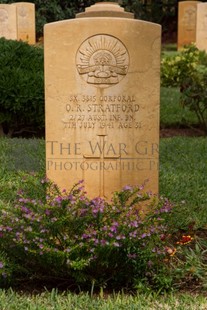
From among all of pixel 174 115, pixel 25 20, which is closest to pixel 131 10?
pixel 25 20

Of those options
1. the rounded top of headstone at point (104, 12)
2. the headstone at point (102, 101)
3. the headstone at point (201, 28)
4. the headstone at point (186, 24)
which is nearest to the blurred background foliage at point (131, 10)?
the headstone at point (186, 24)

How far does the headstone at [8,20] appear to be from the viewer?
16906 mm

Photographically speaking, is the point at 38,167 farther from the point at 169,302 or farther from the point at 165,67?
the point at 165,67

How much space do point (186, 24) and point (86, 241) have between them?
56.5 feet

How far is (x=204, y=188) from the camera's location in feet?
16.8

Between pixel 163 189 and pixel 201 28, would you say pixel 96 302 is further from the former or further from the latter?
pixel 201 28

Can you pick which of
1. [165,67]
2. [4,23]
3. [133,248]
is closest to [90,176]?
[133,248]

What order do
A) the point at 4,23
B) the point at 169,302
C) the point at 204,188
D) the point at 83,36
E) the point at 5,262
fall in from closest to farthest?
the point at 169,302 < the point at 5,262 < the point at 83,36 < the point at 204,188 < the point at 4,23

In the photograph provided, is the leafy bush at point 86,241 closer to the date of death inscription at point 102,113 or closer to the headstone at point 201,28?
the date of death inscription at point 102,113

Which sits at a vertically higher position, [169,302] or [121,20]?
[121,20]

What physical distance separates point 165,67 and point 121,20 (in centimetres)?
897

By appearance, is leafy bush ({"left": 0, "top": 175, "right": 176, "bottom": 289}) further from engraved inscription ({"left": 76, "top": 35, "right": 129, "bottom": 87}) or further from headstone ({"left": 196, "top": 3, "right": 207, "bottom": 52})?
headstone ({"left": 196, "top": 3, "right": 207, "bottom": 52})

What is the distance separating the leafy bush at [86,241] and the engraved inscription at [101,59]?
2.76 ft

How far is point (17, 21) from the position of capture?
693 inches
